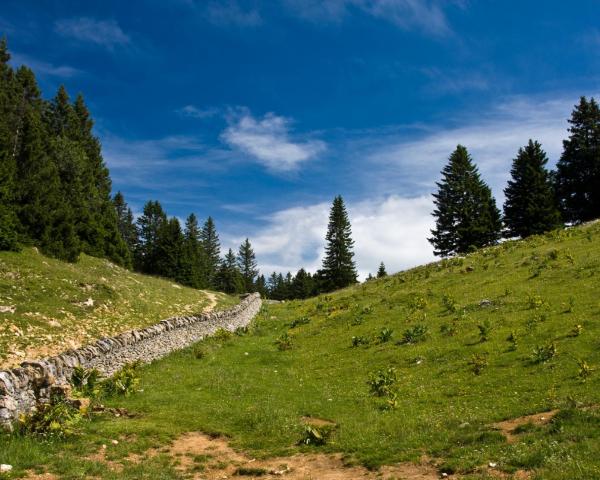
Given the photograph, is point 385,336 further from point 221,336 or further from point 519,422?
point 519,422

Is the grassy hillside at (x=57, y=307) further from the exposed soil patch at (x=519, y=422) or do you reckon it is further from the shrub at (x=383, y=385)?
the exposed soil patch at (x=519, y=422)

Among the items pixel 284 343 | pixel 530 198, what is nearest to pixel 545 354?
pixel 284 343

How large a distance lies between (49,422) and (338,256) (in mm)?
79133

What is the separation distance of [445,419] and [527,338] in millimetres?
8672

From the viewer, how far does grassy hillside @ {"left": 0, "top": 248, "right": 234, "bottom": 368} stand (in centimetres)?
2209

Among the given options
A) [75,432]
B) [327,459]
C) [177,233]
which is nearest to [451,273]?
[327,459]

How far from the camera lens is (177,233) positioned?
9444 centimetres

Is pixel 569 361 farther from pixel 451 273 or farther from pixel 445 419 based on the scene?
pixel 451 273

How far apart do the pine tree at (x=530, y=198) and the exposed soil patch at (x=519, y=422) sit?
55.7 metres

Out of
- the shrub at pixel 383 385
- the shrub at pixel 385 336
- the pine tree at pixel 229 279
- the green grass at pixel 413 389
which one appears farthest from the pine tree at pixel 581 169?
the pine tree at pixel 229 279

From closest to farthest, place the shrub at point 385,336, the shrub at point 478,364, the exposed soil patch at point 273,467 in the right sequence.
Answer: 1. the exposed soil patch at point 273,467
2. the shrub at point 478,364
3. the shrub at point 385,336

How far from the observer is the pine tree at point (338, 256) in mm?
88812

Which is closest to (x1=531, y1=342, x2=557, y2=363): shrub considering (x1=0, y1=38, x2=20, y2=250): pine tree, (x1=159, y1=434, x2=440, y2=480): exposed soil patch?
(x1=159, y1=434, x2=440, y2=480): exposed soil patch

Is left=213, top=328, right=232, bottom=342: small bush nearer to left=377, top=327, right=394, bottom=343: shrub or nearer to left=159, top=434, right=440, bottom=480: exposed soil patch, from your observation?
left=377, top=327, right=394, bottom=343: shrub
